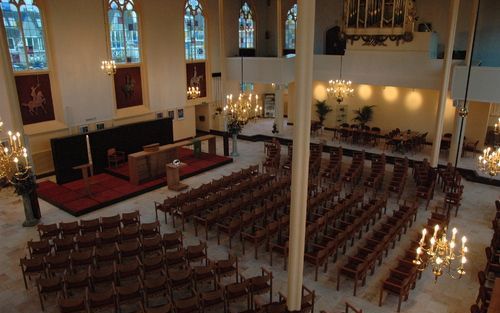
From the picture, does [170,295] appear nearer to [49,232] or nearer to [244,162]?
[49,232]

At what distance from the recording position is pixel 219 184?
15.0 metres

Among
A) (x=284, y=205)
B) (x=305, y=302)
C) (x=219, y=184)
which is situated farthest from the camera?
(x=219, y=184)

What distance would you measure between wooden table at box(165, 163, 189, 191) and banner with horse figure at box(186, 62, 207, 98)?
27.3ft

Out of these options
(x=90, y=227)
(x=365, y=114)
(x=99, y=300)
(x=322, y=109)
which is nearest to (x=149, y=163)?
(x=90, y=227)

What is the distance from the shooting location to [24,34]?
1623cm

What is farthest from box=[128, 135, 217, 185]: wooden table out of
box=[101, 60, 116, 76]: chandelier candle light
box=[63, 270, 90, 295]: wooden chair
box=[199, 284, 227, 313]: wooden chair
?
box=[199, 284, 227, 313]: wooden chair

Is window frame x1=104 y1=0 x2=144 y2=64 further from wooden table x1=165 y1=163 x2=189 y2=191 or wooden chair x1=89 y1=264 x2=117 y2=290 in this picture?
wooden chair x1=89 y1=264 x2=117 y2=290

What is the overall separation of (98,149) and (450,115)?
56.7 feet

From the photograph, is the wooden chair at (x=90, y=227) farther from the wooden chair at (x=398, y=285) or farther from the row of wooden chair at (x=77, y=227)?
the wooden chair at (x=398, y=285)

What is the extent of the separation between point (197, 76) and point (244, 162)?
6.79 m

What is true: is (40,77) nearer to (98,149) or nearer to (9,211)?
(98,149)

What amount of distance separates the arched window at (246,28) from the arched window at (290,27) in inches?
84.5

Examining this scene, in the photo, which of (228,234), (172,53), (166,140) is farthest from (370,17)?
(228,234)

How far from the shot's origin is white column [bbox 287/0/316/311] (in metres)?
6.66
